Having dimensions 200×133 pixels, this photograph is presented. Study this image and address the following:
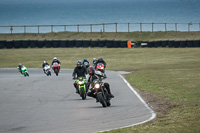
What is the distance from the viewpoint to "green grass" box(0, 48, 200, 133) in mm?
11855

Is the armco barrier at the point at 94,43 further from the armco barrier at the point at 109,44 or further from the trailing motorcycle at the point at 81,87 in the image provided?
the trailing motorcycle at the point at 81,87

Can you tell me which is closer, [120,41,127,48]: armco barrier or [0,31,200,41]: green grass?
[120,41,127,48]: armco barrier

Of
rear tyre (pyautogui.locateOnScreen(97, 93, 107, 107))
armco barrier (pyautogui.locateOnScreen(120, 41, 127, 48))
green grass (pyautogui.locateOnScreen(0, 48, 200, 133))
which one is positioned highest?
armco barrier (pyautogui.locateOnScreen(120, 41, 127, 48))

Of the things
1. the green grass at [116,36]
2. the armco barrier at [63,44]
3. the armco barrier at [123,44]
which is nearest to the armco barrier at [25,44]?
the armco barrier at [63,44]

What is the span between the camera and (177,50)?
55.3 m

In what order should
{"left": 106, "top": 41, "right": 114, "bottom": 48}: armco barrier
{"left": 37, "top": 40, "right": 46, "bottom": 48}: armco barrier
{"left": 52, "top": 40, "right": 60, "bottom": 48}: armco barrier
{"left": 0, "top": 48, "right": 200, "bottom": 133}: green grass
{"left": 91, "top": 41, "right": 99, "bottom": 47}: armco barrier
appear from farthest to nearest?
{"left": 37, "top": 40, "right": 46, "bottom": 48}: armco barrier → {"left": 52, "top": 40, "right": 60, "bottom": 48}: armco barrier → {"left": 91, "top": 41, "right": 99, "bottom": 47}: armco barrier → {"left": 106, "top": 41, "right": 114, "bottom": 48}: armco barrier → {"left": 0, "top": 48, "right": 200, "bottom": 133}: green grass

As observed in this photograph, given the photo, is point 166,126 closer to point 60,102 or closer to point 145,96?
point 60,102

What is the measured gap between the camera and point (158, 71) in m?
33.4

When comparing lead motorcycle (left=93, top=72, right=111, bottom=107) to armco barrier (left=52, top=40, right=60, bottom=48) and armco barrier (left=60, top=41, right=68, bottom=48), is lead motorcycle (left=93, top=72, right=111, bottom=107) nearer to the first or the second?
armco barrier (left=60, top=41, right=68, bottom=48)

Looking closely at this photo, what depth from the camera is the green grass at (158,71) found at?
1186 cm

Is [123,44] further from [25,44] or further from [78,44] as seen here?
[25,44]

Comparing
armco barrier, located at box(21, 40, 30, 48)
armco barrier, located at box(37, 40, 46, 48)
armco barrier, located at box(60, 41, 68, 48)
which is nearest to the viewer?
armco barrier, located at box(60, 41, 68, 48)

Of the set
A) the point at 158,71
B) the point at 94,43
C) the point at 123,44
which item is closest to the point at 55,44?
the point at 94,43

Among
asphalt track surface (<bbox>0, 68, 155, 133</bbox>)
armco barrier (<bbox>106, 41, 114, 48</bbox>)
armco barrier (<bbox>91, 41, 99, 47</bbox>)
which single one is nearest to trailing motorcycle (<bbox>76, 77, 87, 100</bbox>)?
asphalt track surface (<bbox>0, 68, 155, 133</bbox>)
